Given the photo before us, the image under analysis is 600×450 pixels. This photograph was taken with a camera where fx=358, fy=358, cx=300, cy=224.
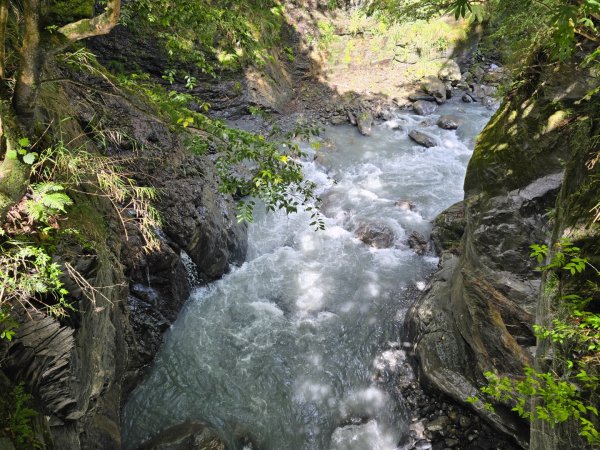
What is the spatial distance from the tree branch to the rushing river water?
3073 millimetres

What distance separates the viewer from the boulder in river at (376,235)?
27.5 ft

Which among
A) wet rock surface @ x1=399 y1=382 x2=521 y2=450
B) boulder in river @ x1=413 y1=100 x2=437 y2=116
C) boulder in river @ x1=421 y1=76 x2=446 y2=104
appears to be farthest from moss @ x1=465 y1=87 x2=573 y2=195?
boulder in river @ x1=421 y1=76 x2=446 y2=104

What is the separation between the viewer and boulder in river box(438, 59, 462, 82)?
16125 millimetres

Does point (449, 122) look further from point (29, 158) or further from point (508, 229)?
point (29, 158)

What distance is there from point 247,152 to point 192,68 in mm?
9964

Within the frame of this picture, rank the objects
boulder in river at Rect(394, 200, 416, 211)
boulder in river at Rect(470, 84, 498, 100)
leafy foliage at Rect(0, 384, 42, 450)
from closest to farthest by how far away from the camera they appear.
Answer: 1. leafy foliage at Rect(0, 384, 42, 450)
2. boulder in river at Rect(394, 200, 416, 211)
3. boulder in river at Rect(470, 84, 498, 100)

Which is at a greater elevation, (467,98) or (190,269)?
(467,98)

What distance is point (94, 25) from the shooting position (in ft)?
8.67

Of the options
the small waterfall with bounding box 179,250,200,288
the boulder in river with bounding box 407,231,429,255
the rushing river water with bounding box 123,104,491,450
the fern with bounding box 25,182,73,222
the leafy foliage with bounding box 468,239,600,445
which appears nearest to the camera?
the leafy foliage with bounding box 468,239,600,445

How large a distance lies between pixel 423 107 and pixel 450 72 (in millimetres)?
3019

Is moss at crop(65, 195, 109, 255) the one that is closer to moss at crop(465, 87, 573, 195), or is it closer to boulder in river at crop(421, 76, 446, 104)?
moss at crop(465, 87, 573, 195)

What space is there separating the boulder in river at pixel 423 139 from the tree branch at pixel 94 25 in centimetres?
1145

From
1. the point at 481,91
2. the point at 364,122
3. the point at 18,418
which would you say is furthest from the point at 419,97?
the point at 18,418

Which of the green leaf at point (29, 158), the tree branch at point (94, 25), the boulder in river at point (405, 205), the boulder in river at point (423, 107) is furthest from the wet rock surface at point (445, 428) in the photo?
the boulder in river at point (423, 107)
